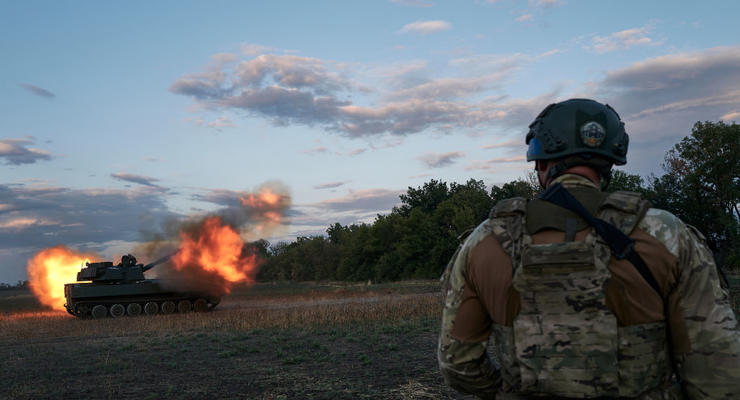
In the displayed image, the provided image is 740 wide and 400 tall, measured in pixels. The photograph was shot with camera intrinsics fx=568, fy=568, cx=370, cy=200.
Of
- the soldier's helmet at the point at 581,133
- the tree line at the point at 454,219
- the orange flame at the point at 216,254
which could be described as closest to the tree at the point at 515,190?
the tree line at the point at 454,219

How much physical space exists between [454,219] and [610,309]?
6088 centimetres

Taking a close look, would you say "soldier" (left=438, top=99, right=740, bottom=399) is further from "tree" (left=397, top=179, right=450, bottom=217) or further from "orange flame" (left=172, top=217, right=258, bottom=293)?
"tree" (left=397, top=179, right=450, bottom=217)

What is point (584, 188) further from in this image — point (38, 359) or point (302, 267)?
point (302, 267)

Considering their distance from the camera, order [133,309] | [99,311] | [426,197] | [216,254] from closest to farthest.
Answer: [99,311]
[133,309]
[216,254]
[426,197]

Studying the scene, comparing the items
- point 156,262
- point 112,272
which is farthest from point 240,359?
point 156,262

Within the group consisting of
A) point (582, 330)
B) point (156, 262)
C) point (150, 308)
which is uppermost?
point (156, 262)

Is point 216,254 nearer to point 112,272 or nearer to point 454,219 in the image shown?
point 112,272

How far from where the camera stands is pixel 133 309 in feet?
89.2

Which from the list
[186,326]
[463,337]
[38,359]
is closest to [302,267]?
[186,326]

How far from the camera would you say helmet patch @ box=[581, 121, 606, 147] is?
8.52 ft

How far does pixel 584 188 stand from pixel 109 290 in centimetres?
2791

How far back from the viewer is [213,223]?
99.4ft

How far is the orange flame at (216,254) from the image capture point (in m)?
29.0

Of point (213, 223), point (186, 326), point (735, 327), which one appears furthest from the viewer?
point (213, 223)
